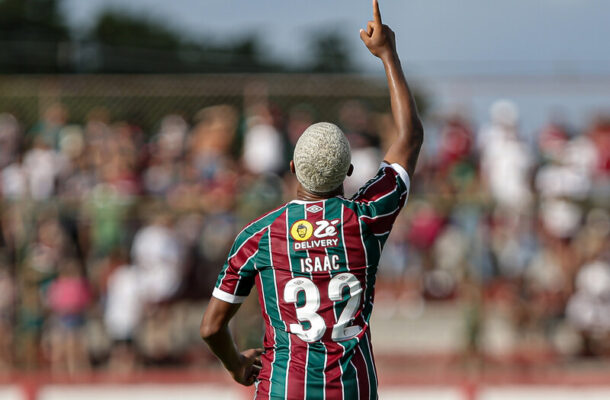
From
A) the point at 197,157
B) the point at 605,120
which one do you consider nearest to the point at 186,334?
the point at 197,157

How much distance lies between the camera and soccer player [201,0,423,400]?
12.1ft

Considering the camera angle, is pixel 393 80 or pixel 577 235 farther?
pixel 577 235

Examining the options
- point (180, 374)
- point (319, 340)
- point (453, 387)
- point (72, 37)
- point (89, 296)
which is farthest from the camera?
point (72, 37)

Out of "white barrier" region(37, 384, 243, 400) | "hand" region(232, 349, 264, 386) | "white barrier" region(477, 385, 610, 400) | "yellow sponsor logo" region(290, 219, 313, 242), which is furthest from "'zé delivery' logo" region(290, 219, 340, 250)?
"white barrier" region(37, 384, 243, 400)

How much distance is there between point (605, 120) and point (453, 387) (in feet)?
13.1

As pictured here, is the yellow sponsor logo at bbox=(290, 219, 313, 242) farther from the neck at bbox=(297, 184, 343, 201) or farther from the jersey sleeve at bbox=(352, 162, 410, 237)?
the jersey sleeve at bbox=(352, 162, 410, 237)

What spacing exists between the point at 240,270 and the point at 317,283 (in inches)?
13.4

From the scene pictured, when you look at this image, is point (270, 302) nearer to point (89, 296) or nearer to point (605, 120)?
point (89, 296)

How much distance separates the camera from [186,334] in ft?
36.2

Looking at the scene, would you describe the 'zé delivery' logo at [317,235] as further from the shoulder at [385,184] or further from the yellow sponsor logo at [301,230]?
the shoulder at [385,184]

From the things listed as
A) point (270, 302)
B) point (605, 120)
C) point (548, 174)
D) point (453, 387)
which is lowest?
point (453, 387)

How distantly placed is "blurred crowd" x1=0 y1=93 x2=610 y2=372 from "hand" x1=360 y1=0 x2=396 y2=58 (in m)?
6.28

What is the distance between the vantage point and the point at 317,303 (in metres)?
3.68

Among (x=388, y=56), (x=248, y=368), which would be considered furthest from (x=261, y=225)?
(x=388, y=56)
